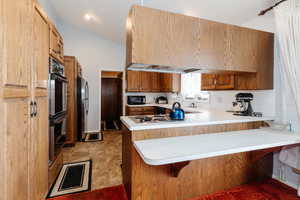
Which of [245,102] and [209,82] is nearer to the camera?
[245,102]

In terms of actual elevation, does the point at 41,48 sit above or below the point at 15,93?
above

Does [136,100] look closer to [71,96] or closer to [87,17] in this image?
[71,96]

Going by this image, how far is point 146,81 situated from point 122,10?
2.18 metres

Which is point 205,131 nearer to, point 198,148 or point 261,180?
point 198,148

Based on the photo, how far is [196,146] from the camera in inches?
50.7

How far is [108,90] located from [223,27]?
564cm

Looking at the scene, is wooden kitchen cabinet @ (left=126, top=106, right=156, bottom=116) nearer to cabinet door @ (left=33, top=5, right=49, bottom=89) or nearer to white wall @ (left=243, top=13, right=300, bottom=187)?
cabinet door @ (left=33, top=5, right=49, bottom=89)

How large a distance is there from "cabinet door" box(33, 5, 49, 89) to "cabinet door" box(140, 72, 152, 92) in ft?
10.3

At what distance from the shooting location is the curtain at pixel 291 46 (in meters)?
1.70

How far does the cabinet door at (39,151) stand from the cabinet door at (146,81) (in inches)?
127

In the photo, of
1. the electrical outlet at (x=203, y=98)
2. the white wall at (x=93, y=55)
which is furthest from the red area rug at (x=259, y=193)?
the white wall at (x=93, y=55)

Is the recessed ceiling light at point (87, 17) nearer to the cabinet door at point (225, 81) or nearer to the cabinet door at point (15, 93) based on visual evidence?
the cabinet door at point (15, 93)

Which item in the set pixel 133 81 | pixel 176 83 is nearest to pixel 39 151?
pixel 133 81

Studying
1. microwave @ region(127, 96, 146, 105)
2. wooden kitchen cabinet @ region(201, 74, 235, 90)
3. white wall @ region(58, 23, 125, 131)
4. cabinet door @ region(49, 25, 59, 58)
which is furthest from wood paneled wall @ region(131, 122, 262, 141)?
white wall @ region(58, 23, 125, 131)
